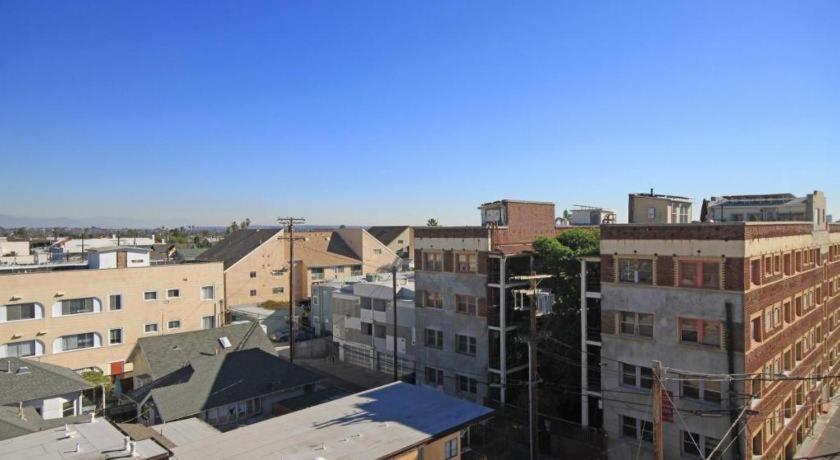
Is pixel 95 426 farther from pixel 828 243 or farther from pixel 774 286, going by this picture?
pixel 828 243

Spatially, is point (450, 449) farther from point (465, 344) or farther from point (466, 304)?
point (466, 304)

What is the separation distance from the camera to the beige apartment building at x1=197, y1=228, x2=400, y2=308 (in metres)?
69.2

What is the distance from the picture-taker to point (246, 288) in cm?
6931

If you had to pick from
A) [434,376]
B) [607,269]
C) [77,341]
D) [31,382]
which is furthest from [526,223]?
[77,341]

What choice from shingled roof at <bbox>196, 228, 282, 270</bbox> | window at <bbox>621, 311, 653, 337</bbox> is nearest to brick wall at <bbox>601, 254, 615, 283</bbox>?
window at <bbox>621, 311, 653, 337</bbox>

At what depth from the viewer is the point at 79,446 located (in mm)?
17703

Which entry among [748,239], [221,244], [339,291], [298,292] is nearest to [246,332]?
[339,291]

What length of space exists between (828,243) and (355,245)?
58.1 metres

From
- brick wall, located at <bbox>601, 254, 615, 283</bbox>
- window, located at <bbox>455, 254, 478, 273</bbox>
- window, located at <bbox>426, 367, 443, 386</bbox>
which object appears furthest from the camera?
window, located at <bbox>426, 367, 443, 386</bbox>

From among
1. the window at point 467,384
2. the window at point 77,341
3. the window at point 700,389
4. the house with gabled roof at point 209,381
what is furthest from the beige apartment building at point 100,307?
the window at point 700,389

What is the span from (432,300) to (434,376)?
570 centimetres

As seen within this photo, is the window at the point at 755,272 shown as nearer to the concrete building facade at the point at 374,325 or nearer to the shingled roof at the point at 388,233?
the concrete building facade at the point at 374,325

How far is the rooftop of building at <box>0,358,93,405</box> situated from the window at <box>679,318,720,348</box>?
33726 mm

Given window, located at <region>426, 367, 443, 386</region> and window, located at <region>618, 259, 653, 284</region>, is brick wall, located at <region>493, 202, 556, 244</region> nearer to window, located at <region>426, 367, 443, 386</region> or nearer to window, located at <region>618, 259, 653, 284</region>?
window, located at <region>618, 259, 653, 284</region>
